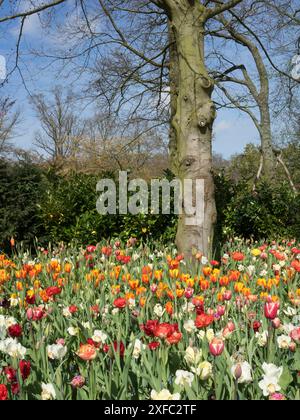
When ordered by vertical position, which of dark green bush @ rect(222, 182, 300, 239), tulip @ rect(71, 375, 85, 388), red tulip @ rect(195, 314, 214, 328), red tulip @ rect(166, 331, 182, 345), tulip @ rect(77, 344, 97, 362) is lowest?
tulip @ rect(71, 375, 85, 388)

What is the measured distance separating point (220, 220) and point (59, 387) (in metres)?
5.51

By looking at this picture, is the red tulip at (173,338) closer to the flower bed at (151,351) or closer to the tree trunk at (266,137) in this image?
the flower bed at (151,351)

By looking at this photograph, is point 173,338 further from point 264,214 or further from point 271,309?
point 264,214

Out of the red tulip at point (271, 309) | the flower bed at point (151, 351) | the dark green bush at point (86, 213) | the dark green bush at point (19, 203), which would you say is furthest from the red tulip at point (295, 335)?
→ the dark green bush at point (19, 203)

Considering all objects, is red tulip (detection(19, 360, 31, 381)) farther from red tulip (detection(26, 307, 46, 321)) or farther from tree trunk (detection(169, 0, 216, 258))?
tree trunk (detection(169, 0, 216, 258))

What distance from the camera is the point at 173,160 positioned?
7.99 meters

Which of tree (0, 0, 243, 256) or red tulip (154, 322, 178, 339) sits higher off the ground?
tree (0, 0, 243, 256)

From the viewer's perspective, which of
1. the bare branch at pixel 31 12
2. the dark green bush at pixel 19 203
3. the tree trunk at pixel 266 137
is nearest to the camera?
the bare branch at pixel 31 12

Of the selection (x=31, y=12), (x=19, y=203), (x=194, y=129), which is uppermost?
(x=31, y=12)

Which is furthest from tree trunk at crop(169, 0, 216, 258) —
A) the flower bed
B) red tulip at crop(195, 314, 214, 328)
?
red tulip at crop(195, 314, 214, 328)

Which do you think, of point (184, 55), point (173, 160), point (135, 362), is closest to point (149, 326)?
point (135, 362)

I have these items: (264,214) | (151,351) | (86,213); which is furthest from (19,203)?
(151,351)
